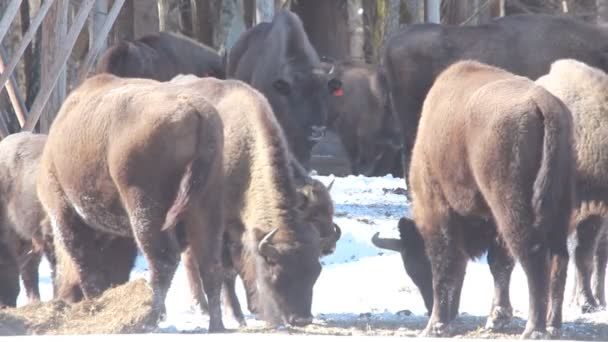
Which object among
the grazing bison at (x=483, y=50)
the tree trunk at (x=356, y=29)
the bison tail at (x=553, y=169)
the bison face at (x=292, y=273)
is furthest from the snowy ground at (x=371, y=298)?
the tree trunk at (x=356, y=29)

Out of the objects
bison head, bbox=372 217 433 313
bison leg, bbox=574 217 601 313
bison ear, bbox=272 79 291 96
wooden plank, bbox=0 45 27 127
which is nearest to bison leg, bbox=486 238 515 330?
bison head, bbox=372 217 433 313

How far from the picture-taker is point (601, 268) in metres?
11.0

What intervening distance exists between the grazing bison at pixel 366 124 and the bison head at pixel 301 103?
5427mm

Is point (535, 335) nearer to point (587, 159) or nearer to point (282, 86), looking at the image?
point (587, 159)

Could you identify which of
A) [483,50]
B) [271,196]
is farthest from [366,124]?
[271,196]

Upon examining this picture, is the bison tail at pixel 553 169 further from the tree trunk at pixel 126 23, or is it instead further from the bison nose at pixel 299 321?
the tree trunk at pixel 126 23

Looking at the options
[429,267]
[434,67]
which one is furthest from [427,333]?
[434,67]

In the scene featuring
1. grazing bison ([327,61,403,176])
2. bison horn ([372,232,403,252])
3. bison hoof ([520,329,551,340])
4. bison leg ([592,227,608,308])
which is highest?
bison horn ([372,232,403,252])

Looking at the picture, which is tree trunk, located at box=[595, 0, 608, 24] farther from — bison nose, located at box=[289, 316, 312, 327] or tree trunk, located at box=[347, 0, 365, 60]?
bison nose, located at box=[289, 316, 312, 327]

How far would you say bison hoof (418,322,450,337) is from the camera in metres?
9.35

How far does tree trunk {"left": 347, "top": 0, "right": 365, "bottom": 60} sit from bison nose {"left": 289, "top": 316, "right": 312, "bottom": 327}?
1626cm

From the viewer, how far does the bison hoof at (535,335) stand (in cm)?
853

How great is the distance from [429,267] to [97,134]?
2.54 meters

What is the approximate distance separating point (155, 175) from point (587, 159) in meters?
3.17
